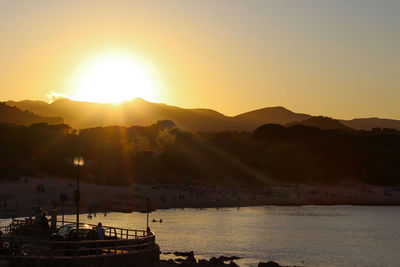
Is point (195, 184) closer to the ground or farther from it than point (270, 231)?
farther from it

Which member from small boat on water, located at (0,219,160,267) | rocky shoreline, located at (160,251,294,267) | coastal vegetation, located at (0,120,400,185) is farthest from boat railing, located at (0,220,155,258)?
coastal vegetation, located at (0,120,400,185)

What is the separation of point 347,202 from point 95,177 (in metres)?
45.0

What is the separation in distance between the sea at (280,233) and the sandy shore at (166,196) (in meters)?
3.37

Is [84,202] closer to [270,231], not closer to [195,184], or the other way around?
[270,231]

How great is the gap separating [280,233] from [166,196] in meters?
32.2

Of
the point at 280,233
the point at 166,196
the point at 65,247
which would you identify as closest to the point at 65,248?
the point at 65,247

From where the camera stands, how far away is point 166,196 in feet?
331

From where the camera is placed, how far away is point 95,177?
102m

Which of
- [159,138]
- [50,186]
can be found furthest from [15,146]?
[159,138]

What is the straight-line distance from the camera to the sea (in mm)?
54094

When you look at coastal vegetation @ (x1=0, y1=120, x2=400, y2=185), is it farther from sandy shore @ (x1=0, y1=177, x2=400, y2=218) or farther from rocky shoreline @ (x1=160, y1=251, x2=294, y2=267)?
rocky shoreline @ (x1=160, y1=251, x2=294, y2=267)

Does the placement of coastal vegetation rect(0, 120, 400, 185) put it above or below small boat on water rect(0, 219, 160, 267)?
above

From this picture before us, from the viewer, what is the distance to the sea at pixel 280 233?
5409 cm

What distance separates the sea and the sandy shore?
11.1 ft
